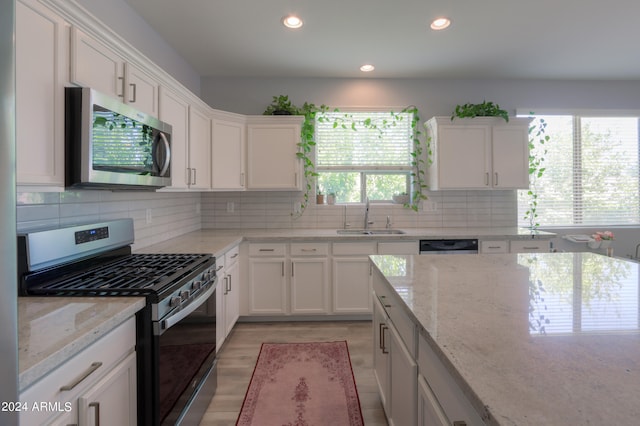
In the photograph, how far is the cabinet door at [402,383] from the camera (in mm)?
1158

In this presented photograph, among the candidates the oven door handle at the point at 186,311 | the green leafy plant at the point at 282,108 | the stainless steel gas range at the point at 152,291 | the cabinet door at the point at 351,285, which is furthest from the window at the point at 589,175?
the stainless steel gas range at the point at 152,291

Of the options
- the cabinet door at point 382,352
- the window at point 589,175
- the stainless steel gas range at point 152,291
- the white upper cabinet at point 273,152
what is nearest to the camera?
the stainless steel gas range at point 152,291

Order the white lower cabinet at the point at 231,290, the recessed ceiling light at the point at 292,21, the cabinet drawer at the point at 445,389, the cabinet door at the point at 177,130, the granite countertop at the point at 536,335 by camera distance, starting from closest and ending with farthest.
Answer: the granite countertop at the point at 536,335
the cabinet drawer at the point at 445,389
the cabinet door at the point at 177,130
the recessed ceiling light at the point at 292,21
the white lower cabinet at the point at 231,290

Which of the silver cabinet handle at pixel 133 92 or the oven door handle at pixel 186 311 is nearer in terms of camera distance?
the oven door handle at pixel 186 311

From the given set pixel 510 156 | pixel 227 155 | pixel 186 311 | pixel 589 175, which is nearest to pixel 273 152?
pixel 227 155

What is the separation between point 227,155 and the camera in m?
3.29

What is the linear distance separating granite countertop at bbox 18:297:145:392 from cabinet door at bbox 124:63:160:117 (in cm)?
114

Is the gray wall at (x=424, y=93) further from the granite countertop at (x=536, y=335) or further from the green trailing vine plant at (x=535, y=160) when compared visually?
the granite countertop at (x=536, y=335)

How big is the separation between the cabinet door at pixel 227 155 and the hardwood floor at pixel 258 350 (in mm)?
1464

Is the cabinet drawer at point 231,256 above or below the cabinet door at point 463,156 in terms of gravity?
below

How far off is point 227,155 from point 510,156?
306cm

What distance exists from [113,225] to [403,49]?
285cm

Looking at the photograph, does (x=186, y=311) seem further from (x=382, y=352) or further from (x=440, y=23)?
(x=440, y=23)

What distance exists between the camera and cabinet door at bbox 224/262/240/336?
2717 millimetres
